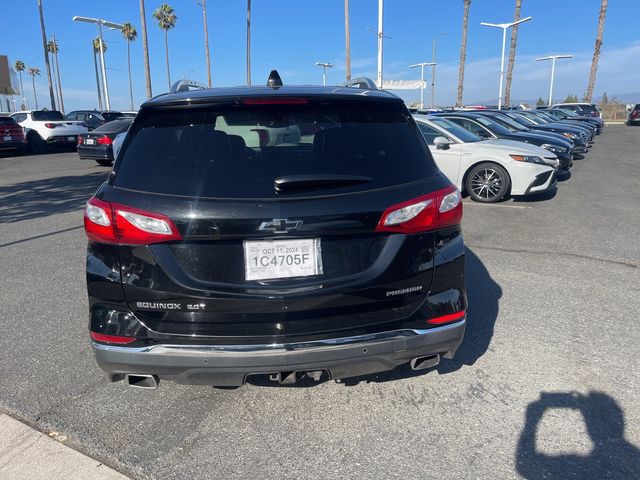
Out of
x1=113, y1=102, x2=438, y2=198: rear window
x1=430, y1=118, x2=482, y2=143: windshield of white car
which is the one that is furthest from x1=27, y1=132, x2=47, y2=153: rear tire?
x1=113, y1=102, x2=438, y2=198: rear window

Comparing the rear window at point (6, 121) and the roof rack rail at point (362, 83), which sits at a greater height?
the roof rack rail at point (362, 83)

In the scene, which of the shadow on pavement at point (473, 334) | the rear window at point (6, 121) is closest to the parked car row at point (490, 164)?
the shadow on pavement at point (473, 334)

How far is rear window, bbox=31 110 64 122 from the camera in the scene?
20.8 m

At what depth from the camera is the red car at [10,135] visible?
60.7 feet

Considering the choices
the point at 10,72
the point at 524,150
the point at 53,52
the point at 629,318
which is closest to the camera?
the point at 629,318

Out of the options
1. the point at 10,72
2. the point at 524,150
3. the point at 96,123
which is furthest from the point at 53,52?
the point at 524,150

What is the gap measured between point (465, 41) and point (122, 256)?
40603 millimetres

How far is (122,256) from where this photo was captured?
2.33 m

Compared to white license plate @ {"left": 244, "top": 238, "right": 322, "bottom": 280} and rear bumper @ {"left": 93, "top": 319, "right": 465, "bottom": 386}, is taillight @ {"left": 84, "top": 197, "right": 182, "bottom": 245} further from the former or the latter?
rear bumper @ {"left": 93, "top": 319, "right": 465, "bottom": 386}

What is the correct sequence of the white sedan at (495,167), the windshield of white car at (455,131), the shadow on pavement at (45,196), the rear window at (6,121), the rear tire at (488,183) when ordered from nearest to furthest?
the shadow on pavement at (45,196)
the white sedan at (495,167)
the rear tire at (488,183)
the windshield of white car at (455,131)
the rear window at (6,121)

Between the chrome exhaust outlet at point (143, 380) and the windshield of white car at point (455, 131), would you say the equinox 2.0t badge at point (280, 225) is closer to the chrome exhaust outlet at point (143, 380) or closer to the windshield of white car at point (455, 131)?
the chrome exhaust outlet at point (143, 380)

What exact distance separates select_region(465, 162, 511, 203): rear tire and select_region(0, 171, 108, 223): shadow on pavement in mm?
7321

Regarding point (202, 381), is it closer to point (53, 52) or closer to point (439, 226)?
point (439, 226)

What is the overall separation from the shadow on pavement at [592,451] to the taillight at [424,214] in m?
1.23
